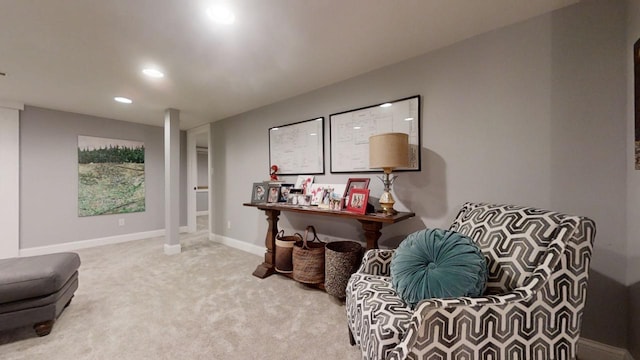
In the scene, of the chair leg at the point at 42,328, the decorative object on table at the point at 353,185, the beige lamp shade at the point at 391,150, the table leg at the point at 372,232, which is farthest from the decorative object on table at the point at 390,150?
the chair leg at the point at 42,328

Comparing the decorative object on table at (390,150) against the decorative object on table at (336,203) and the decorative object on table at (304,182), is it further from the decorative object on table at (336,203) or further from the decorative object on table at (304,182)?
the decorative object on table at (304,182)

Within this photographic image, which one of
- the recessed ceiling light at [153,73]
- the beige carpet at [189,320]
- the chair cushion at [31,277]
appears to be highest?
the recessed ceiling light at [153,73]

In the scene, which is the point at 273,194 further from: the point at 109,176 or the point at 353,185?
the point at 109,176

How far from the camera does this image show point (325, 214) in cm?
216

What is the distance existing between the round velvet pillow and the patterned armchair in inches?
3.2

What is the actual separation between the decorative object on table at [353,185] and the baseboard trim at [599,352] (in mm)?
1639

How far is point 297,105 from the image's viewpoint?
116 inches

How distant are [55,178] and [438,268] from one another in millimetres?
4991

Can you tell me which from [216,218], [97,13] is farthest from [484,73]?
[216,218]

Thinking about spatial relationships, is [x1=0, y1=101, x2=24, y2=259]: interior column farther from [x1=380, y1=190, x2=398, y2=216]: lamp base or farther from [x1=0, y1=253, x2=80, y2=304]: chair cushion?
[x1=380, y1=190, x2=398, y2=216]: lamp base

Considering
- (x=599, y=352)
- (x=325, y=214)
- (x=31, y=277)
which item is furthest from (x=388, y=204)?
(x=31, y=277)

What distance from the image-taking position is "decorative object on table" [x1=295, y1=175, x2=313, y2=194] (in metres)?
2.79

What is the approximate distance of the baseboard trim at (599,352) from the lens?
1.35 meters

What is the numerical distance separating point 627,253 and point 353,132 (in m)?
1.92
